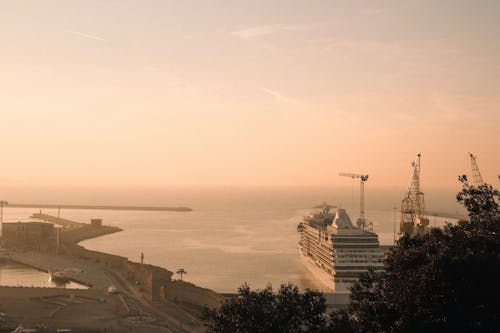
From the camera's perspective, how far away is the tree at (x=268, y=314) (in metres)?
18.7

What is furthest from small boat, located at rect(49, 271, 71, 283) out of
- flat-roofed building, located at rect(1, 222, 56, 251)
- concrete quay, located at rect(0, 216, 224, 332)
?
flat-roofed building, located at rect(1, 222, 56, 251)

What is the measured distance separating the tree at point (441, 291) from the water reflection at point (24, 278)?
53.2 meters

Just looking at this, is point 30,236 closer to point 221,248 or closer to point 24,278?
point 24,278

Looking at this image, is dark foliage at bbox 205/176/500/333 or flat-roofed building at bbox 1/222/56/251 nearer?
dark foliage at bbox 205/176/500/333

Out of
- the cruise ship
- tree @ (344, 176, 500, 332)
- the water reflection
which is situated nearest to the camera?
tree @ (344, 176, 500, 332)

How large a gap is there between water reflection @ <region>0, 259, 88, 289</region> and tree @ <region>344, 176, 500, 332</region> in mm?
53178

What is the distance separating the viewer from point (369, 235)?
67.6 meters

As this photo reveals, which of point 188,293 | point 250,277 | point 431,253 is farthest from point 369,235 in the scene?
point 431,253

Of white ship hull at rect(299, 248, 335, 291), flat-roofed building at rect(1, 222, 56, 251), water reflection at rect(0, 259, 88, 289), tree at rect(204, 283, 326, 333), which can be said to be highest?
tree at rect(204, 283, 326, 333)

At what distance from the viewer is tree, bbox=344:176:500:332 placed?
60.3 ft

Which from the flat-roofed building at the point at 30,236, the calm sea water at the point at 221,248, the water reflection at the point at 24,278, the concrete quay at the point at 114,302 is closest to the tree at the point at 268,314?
the concrete quay at the point at 114,302

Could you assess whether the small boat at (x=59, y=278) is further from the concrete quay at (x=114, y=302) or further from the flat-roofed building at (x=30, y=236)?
the flat-roofed building at (x=30, y=236)

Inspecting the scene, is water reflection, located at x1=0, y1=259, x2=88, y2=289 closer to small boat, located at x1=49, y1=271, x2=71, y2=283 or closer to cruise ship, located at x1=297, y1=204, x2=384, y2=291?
small boat, located at x1=49, y1=271, x2=71, y2=283

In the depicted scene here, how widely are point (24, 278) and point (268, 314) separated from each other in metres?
61.8
